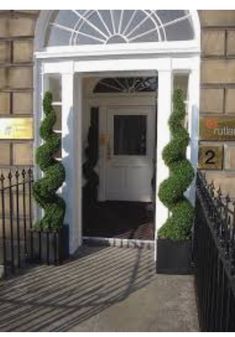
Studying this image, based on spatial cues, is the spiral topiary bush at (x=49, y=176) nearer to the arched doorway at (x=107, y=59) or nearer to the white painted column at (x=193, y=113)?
the arched doorway at (x=107, y=59)

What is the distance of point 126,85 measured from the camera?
8.67 meters

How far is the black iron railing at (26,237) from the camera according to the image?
544 centimetres

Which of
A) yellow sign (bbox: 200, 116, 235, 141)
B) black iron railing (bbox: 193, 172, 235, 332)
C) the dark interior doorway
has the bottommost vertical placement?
the dark interior doorway

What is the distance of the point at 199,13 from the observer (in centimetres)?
532

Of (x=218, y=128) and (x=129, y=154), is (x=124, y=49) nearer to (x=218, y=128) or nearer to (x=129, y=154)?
(x=218, y=128)

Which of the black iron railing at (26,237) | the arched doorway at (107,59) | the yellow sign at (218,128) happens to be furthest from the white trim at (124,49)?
the black iron railing at (26,237)

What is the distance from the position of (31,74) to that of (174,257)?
2.87 metres

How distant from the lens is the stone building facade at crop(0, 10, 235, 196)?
5.28 meters

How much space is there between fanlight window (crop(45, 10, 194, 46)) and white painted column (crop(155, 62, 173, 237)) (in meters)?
0.50

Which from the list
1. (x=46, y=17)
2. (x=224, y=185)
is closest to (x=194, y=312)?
(x=224, y=185)

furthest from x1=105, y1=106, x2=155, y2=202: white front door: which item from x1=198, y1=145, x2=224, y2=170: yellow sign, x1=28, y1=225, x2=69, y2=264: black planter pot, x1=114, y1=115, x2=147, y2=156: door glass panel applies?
x1=28, y1=225, x2=69, y2=264: black planter pot

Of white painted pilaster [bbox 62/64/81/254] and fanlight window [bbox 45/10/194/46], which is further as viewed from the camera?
white painted pilaster [bbox 62/64/81/254]

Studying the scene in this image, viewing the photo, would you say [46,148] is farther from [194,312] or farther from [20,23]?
[194,312]

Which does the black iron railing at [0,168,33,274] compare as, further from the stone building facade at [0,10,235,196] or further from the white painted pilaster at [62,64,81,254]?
the white painted pilaster at [62,64,81,254]
